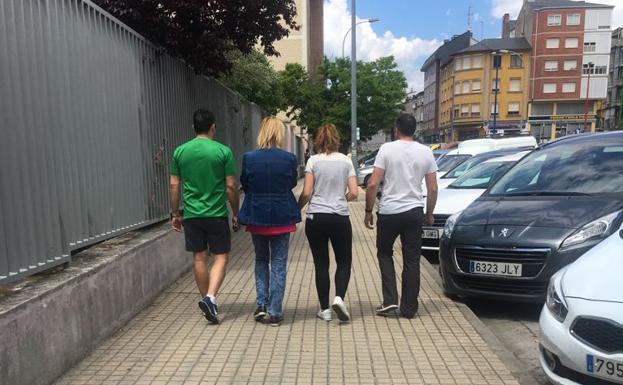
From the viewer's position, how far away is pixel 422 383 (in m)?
3.58

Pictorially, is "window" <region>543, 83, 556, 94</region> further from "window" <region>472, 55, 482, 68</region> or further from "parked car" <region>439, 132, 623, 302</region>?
"parked car" <region>439, 132, 623, 302</region>

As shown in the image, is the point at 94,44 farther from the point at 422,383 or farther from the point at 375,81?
the point at 375,81

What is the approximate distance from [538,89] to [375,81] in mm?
40304

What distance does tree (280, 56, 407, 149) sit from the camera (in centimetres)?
3266

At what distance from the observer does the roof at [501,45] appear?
68350mm

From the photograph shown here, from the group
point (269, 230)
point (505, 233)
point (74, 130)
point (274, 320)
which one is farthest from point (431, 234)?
point (74, 130)

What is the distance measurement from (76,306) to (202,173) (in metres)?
1.47

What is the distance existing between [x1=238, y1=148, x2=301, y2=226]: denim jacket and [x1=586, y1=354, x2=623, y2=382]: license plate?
246 centimetres

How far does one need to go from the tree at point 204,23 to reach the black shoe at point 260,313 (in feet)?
13.0

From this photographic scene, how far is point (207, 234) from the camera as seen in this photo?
475 cm

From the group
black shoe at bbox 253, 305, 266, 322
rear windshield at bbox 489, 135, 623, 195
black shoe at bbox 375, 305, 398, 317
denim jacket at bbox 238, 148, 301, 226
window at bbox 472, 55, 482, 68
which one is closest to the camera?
denim jacket at bbox 238, 148, 301, 226

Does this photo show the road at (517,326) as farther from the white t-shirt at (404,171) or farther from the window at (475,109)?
the window at (475,109)

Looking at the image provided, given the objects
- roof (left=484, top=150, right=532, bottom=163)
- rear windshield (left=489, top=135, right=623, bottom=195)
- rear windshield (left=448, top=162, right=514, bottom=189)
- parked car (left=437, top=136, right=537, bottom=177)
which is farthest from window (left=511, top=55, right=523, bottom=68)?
rear windshield (left=489, top=135, right=623, bottom=195)

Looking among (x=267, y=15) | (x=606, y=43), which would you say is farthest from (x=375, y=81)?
(x=606, y=43)
